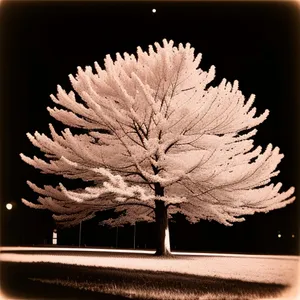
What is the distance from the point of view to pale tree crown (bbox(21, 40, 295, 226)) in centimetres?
1279

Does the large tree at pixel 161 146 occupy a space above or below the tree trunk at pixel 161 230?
above

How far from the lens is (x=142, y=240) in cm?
1986

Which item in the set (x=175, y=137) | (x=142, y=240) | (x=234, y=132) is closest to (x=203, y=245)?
(x=142, y=240)

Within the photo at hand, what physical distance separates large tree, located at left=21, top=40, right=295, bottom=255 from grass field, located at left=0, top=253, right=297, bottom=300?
3.06m

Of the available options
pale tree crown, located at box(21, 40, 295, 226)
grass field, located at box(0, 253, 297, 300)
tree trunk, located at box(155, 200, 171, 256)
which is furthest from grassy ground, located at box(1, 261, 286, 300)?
tree trunk, located at box(155, 200, 171, 256)

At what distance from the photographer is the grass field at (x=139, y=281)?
7617 mm

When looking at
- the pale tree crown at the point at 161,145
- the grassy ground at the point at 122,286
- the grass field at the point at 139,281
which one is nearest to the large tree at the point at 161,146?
the pale tree crown at the point at 161,145

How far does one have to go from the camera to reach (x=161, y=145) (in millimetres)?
12977

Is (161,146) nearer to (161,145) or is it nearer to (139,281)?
(161,145)

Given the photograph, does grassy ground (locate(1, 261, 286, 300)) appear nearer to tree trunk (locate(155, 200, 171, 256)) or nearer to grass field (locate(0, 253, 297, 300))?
grass field (locate(0, 253, 297, 300))

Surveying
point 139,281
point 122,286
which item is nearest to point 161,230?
point 139,281

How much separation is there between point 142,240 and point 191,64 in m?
8.91

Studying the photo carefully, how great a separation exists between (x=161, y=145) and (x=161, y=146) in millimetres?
28

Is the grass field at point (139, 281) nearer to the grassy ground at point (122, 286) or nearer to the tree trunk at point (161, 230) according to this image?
the grassy ground at point (122, 286)
